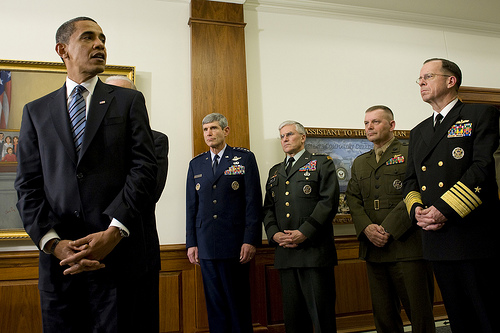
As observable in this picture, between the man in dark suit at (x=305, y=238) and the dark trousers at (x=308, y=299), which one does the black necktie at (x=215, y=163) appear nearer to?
the man in dark suit at (x=305, y=238)

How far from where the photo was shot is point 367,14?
401 centimetres

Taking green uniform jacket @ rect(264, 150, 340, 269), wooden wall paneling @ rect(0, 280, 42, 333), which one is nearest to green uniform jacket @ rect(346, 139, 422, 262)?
green uniform jacket @ rect(264, 150, 340, 269)

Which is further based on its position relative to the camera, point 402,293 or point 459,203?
point 402,293

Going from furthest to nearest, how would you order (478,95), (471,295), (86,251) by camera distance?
(478,95), (471,295), (86,251)

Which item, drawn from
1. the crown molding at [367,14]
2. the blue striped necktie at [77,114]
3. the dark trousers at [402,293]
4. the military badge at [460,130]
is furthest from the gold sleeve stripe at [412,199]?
the crown molding at [367,14]

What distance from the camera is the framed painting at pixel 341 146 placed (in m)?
3.57

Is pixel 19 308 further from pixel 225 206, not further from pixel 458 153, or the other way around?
pixel 458 153

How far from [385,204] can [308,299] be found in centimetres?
80

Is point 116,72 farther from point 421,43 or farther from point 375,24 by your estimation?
point 421,43


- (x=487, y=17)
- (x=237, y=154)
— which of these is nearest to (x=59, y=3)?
(x=237, y=154)

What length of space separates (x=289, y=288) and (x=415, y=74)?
108 inches

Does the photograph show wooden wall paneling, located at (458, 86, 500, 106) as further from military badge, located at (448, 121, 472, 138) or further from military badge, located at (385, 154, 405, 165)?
military badge, located at (448, 121, 472, 138)

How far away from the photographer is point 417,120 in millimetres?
3969

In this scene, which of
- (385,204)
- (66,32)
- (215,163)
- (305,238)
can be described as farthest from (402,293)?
(66,32)
